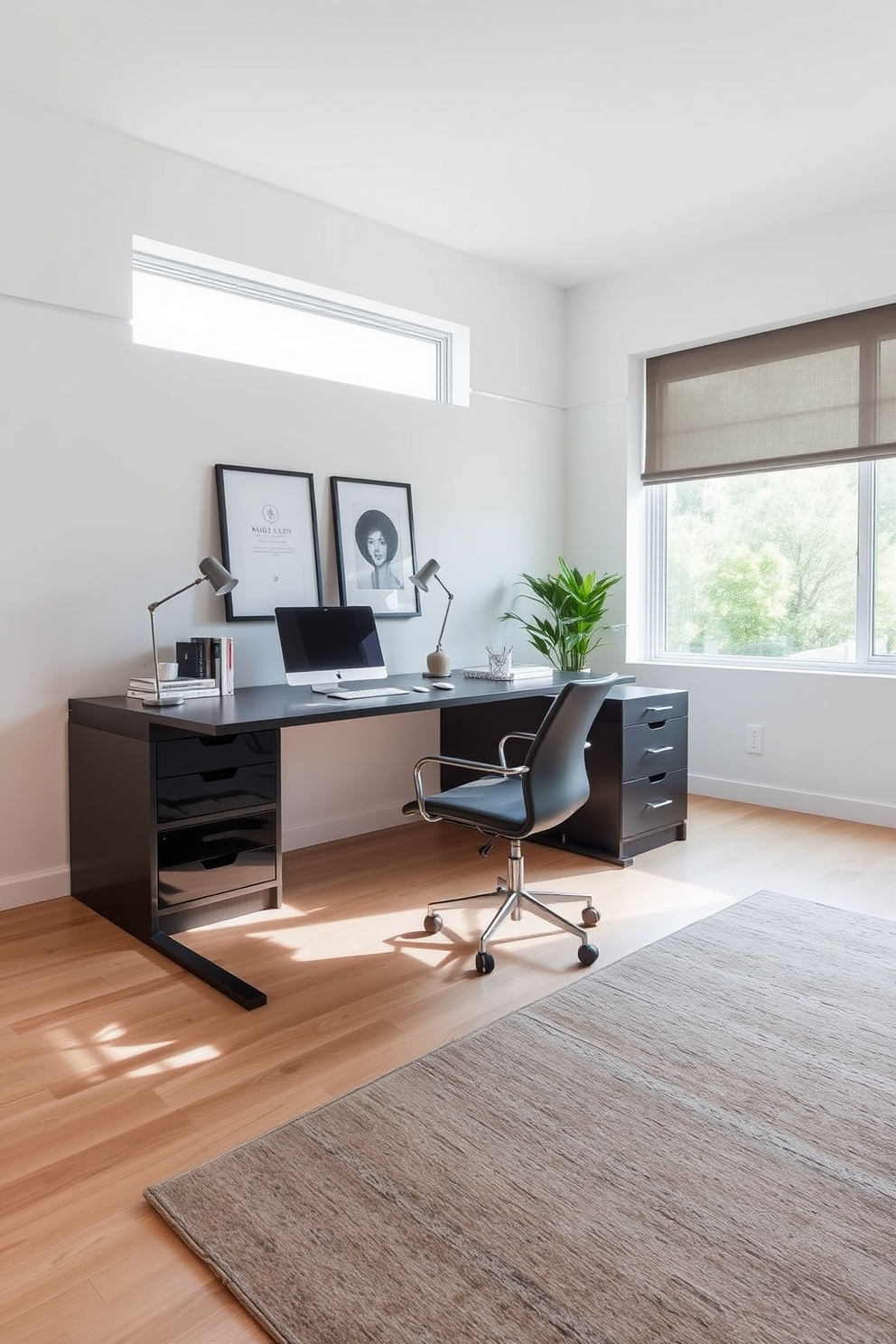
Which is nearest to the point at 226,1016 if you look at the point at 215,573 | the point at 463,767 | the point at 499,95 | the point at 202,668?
the point at 463,767

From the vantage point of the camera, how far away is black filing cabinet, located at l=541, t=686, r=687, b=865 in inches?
141

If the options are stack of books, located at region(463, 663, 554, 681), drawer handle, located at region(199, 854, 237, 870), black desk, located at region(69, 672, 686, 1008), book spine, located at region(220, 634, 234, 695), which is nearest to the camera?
Result: black desk, located at region(69, 672, 686, 1008)

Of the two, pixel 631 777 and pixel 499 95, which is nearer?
pixel 499 95

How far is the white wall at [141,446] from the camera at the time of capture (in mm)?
3080

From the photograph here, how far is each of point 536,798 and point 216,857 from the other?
112 centimetres

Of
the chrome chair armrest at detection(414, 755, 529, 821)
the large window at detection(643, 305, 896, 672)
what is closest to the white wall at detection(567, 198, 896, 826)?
the large window at detection(643, 305, 896, 672)

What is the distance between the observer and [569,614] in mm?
4629

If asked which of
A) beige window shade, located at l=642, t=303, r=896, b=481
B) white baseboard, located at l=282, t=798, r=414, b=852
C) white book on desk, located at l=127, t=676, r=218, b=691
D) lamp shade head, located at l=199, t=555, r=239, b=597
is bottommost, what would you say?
white baseboard, located at l=282, t=798, r=414, b=852

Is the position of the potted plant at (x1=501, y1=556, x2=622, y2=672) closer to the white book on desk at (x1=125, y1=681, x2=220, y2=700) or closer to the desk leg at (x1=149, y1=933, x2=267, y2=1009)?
the white book on desk at (x1=125, y1=681, x2=220, y2=700)

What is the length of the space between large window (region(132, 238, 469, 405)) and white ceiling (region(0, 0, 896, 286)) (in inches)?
15.3

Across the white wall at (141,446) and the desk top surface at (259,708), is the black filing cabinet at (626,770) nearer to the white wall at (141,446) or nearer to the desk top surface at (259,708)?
the desk top surface at (259,708)

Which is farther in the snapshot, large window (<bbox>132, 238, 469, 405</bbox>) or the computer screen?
large window (<bbox>132, 238, 469, 405</bbox>)

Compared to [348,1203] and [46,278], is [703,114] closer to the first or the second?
[46,278]

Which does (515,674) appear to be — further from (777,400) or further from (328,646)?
(777,400)
